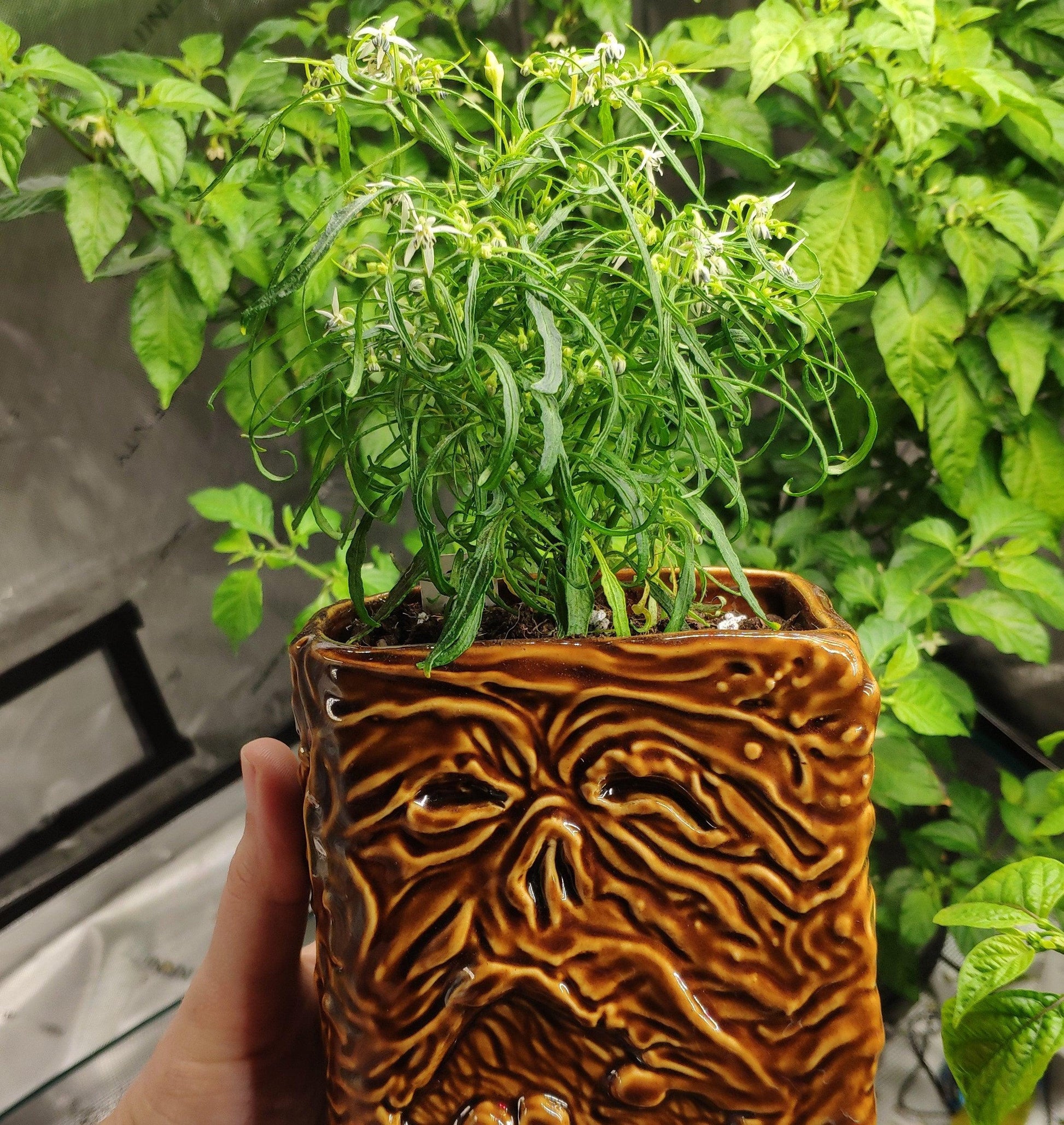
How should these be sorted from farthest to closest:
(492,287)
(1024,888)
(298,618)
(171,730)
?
(171,730)
(298,618)
(1024,888)
(492,287)

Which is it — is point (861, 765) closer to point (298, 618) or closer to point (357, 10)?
point (298, 618)

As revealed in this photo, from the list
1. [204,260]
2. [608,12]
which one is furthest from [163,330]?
[608,12]

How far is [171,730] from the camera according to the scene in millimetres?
839

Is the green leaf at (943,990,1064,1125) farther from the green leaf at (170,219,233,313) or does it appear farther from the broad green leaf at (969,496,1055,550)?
the green leaf at (170,219,233,313)

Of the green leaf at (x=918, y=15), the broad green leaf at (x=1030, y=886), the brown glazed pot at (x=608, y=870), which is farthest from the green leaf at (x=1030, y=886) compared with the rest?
the green leaf at (x=918, y=15)

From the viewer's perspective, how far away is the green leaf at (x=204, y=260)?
594mm

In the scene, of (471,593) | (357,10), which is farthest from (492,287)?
(357,10)

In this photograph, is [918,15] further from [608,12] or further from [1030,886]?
[1030,886]

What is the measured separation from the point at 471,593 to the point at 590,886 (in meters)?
0.12

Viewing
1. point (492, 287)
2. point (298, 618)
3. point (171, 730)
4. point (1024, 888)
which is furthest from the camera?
point (171, 730)

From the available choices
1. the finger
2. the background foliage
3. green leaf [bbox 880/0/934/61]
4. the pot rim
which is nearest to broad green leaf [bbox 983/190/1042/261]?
the background foliage

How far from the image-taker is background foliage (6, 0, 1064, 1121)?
58cm

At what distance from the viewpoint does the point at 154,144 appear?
558mm

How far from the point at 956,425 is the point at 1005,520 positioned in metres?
0.08
